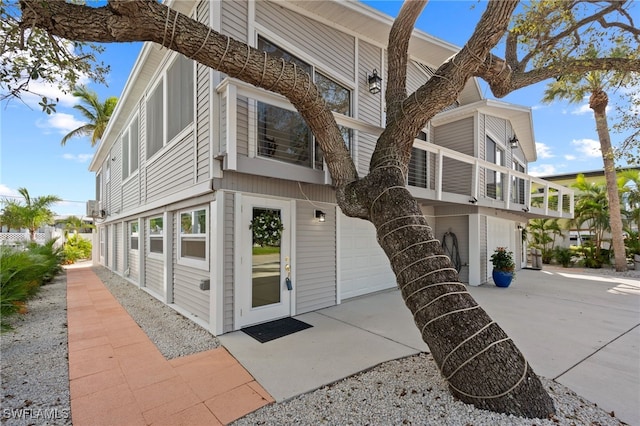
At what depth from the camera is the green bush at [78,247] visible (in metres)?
17.2

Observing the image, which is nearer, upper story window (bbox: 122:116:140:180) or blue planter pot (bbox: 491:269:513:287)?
blue planter pot (bbox: 491:269:513:287)

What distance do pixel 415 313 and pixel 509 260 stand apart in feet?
24.3

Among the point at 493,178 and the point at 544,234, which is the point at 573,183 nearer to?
the point at 544,234

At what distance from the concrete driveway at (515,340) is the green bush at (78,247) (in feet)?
58.3

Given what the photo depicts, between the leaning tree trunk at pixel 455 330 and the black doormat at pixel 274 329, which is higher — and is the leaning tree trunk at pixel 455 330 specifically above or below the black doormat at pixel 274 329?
above

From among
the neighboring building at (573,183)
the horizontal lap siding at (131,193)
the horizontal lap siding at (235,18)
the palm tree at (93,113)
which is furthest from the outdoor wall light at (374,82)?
the palm tree at (93,113)

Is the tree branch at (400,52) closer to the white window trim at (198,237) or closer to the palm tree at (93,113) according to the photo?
the white window trim at (198,237)

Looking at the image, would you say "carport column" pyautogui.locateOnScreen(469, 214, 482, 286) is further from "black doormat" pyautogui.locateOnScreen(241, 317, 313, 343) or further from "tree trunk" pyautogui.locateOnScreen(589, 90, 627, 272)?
"tree trunk" pyautogui.locateOnScreen(589, 90, 627, 272)

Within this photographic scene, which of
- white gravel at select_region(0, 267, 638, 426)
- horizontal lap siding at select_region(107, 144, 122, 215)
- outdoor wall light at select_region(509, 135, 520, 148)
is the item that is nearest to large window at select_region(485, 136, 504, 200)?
outdoor wall light at select_region(509, 135, 520, 148)

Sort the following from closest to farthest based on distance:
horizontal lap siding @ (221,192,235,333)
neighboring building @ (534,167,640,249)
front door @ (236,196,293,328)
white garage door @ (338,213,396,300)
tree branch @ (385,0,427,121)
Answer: tree branch @ (385,0,427,121)
horizontal lap siding @ (221,192,235,333)
front door @ (236,196,293,328)
white garage door @ (338,213,396,300)
neighboring building @ (534,167,640,249)

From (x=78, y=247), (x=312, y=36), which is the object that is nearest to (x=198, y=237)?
(x=312, y=36)

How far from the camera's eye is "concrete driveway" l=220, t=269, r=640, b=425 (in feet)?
10.8

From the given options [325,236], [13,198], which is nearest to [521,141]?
[325,236]

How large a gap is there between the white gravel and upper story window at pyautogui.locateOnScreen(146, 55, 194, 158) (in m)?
4.17
